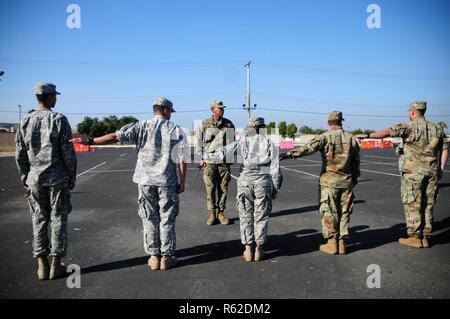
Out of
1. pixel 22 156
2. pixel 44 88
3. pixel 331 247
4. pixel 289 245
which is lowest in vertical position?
pixel 289 245

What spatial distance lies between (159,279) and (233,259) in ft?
3.46

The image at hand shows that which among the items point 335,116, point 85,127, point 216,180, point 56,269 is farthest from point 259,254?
point 85,127

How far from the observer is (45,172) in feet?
11.6

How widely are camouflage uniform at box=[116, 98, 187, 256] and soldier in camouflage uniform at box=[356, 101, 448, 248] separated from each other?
296 cm

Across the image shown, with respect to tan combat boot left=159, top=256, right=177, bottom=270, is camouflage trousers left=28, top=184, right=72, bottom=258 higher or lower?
higher

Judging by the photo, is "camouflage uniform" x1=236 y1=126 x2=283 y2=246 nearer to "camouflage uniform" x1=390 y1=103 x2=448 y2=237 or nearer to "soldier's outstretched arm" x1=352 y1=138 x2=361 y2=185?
"soldier's outstretched arm" x1=352 y1=138 x2=361 y2=185

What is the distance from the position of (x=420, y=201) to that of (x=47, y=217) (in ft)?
16.4

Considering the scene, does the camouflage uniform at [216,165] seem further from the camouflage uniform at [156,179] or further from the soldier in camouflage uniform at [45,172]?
the soldier in camouflage uniform at [45,172]

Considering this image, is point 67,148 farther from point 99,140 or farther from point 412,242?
point 412,242

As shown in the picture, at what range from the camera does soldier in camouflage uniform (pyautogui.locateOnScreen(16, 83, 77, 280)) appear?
3521 millimetres

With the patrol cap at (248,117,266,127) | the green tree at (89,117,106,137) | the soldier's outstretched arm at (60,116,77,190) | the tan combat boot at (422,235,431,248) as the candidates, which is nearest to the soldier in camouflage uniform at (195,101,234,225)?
the patrol cap at (248,117,266,127)

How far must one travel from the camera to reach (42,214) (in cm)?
356

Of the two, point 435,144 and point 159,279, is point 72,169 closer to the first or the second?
point 159,279
